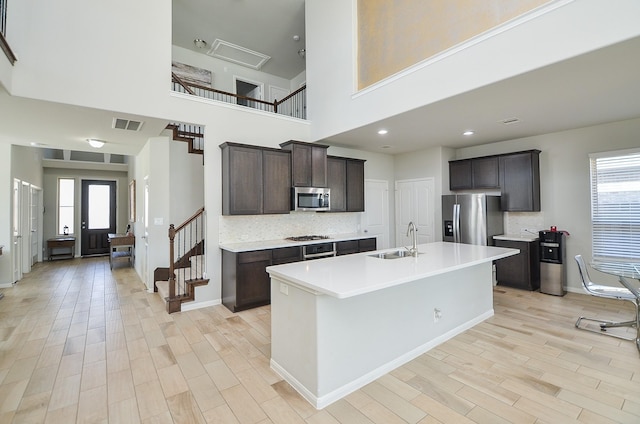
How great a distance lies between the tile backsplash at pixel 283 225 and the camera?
473cm

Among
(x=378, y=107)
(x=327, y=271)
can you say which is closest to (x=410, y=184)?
(x=378, y=107)

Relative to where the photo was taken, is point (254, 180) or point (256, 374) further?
point (254, 180)

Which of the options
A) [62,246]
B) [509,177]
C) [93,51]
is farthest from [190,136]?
[509,177]

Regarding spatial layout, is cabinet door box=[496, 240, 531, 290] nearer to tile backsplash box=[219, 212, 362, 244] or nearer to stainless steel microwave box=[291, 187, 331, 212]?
tile backsplash box=[219, 212, 362, 244]

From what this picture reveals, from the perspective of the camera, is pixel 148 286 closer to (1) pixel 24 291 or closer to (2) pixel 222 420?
(1) pixel 24 291

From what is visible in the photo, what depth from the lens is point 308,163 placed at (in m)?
5.16

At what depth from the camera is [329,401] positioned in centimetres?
217

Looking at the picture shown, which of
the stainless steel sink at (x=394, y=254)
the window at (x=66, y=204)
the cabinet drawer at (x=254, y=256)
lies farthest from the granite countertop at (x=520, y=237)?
the window at (x=66, y=204)

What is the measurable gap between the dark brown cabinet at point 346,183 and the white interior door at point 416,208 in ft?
4.22

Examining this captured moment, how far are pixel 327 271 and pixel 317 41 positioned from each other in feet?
15.1

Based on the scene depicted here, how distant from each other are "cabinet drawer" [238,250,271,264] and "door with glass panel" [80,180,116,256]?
801 cm

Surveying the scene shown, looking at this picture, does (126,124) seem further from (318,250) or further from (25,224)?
(25,224)

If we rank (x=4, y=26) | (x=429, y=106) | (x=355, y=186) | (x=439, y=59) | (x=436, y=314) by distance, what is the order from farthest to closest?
(x=355, y=186) → (x=429, y=106) → (x=439, y=59) → (x=4, y=26) → (x=436, y=314)

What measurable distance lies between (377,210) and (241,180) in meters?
3.39
